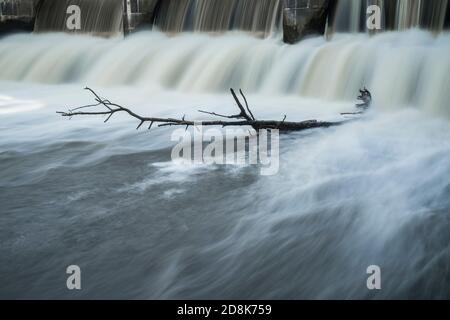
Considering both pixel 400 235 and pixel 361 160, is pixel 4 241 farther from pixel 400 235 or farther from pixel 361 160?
pixel 361 160

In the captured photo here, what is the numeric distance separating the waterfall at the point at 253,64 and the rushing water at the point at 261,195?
37 mm

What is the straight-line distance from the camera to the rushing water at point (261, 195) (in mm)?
3209

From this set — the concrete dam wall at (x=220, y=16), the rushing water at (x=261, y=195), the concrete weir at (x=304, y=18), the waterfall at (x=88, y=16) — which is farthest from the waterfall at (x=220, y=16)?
the rushing water at (x=261, y=195)

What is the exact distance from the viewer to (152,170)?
16.6ft

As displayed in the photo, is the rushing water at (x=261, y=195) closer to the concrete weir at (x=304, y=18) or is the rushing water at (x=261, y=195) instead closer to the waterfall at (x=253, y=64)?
the waterfall at (x=253, y=64)

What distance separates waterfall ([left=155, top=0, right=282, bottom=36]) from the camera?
33.8 feet

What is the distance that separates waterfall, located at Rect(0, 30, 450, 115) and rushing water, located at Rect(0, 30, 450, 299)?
37 millimetres

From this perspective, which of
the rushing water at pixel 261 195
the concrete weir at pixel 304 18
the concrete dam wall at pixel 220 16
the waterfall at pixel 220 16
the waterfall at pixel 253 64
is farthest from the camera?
the waterfall at pixel 220 16

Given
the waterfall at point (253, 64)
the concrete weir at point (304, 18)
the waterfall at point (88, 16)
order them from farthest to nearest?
the waterfall at point (88, 16) < the concrete weir at point (304, 18) < the waterfall at point (253, 64)

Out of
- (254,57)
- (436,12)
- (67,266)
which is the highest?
(436,12)

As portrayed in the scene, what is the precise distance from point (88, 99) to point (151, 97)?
1119mm

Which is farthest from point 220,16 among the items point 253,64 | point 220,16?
point 253,64

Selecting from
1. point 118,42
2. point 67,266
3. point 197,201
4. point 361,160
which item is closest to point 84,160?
point 197,201
